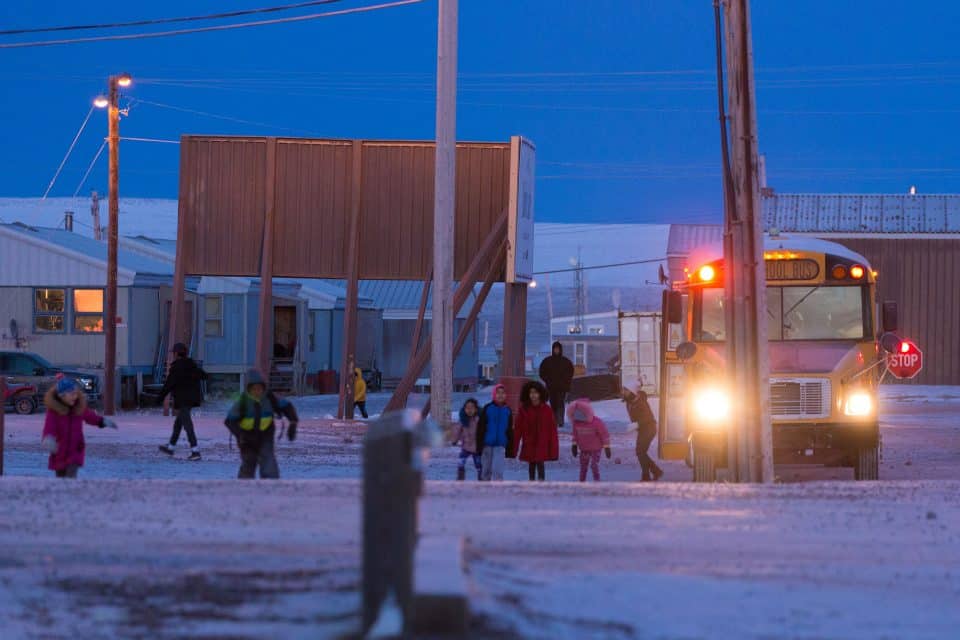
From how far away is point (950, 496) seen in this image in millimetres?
13250

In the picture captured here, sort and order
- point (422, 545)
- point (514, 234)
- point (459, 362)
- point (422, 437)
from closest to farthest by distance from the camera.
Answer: point (422, 437), point (422, 545), point (514, 234), point (459, 362)

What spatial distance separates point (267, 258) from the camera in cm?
3150

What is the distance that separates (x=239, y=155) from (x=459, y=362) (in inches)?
832

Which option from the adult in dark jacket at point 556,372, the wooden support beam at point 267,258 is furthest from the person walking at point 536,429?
the wooden support beam at point 267,258

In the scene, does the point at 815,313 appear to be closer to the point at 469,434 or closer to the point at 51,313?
the point at 469,434

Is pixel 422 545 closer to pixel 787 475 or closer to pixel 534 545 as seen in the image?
pixel 534 545

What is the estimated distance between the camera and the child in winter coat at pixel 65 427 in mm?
15219

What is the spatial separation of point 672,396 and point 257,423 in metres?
5.92

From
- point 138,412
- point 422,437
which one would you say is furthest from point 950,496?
point 138,412

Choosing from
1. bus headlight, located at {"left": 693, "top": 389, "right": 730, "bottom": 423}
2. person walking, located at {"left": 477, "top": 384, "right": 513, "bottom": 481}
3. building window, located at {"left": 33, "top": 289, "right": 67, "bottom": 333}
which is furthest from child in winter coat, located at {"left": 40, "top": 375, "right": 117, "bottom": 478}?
building window, located at {"left": 33, "top": 289, "right": 67, "bottom": 333}

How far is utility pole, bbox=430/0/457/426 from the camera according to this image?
25656 millimetres

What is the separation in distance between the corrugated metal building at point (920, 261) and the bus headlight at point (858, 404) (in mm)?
29750

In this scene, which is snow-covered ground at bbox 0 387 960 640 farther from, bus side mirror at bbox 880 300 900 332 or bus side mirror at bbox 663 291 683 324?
bus side mirror at bbox 663 291 683 324

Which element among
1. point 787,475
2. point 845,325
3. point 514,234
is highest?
point 514,234
